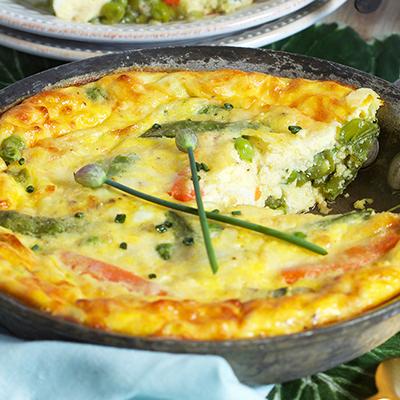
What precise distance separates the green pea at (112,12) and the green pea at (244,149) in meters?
2.17

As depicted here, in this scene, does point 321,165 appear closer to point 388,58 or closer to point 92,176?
point 92,176

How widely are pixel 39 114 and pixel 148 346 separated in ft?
5.11

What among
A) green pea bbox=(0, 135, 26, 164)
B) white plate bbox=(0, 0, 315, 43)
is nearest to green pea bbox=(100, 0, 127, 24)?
white plate bbox=(0, 0, 315, 43)

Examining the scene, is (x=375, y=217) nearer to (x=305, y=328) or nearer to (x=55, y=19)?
(x=305, y=328)

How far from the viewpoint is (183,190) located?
3.70m

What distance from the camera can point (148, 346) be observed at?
9.37 ft

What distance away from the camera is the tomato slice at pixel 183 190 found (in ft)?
12.1

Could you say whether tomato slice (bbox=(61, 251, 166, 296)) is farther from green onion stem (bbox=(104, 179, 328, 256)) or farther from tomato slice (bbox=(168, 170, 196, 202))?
tomato slice (bbox=(168, 170, 196, 202))

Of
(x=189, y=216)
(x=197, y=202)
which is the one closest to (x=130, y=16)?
(x=189, y=216)

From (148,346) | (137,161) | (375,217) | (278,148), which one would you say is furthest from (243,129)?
(148,346)

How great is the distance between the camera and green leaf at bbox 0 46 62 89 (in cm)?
570

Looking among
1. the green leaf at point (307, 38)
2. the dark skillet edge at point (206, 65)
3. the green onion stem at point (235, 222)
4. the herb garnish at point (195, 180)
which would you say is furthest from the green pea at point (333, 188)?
the green leaf at point (307, 38)

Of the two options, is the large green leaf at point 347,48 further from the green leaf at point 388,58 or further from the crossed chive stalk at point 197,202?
the crossed chive stalk at point 197,202

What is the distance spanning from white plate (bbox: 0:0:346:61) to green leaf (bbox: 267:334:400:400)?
246cm
